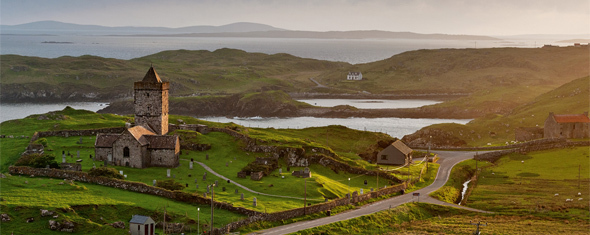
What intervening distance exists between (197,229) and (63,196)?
13.3 m

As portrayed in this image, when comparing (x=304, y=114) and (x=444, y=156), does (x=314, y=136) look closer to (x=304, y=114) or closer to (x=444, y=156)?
(x=444, y=156)

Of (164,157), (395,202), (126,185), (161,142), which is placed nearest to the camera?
(126,185)

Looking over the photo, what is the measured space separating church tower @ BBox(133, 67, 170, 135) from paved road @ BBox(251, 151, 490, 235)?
3520cm

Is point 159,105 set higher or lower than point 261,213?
higher

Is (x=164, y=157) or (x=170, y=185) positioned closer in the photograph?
(x=170, y=185)

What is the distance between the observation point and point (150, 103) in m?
87.8

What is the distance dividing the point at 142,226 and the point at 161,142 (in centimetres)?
2932

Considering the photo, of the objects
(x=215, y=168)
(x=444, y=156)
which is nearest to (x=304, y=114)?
(x=444, y=156)

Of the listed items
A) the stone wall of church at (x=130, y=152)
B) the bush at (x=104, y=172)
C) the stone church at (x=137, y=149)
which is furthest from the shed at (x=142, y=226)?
the stone church at (x=137, y=149)

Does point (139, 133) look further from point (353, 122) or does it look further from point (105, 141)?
point (353, 122)

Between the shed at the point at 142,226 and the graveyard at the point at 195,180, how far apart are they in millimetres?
2688

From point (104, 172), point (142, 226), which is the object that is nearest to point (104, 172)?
point (104, 172)

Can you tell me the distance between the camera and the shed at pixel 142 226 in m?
47.5

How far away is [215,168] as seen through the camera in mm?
74500
